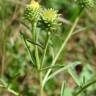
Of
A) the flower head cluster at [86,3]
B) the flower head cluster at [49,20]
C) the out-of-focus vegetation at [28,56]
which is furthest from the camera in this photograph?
the out-of-focus vegetation at [28,56]

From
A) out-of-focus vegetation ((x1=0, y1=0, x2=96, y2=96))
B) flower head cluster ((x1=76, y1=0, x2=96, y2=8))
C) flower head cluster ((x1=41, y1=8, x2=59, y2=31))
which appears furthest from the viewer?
out-of-focus vegetation ((x1=0, y1=0, x2=96, y2=96))

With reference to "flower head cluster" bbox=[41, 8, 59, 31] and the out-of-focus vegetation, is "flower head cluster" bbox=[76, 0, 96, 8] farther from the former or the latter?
the out-of-focus vegetation

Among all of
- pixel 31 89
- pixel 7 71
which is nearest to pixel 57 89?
pixel 31 89

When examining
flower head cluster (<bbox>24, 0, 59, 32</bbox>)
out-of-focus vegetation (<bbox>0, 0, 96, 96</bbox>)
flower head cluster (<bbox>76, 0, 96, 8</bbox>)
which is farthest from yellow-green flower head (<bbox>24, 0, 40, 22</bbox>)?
out-of-focus vegetation (<bbox>0, 0, 96, 96</bbox>)

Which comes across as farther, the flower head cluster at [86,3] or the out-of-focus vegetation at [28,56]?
the out-of-focus vegetation at [28,56]

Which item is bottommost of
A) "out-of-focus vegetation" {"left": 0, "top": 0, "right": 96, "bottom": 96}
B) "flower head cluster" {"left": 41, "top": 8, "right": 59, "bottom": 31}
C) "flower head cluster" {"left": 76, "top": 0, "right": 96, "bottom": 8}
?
"out-of-focus vegetation" {"left": 0, "top": 0, "right": 96, "bottom": 96}

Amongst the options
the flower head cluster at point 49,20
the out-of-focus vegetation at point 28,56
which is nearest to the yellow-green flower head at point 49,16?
the flower head cluster at point 49,20

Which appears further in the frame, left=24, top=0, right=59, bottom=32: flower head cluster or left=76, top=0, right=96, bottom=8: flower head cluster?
left=76, top=0, right=96, bottom=8: flower head cluster

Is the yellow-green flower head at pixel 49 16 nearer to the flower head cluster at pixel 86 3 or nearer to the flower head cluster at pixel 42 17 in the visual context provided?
the flower head cluster at pixel 42 17

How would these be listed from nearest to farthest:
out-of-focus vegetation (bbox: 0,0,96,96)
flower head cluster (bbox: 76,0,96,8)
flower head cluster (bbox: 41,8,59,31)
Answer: flower head cluster (bbox: 41,8,59,31)
flower head cluster (bbox: 76,0,96,8)
out-of-focus vegetation (bbox: 0,0,96,96)

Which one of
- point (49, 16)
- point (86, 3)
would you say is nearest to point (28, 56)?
point (86, 3)

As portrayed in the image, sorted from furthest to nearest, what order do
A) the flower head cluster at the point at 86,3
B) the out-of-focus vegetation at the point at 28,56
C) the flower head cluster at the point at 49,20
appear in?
1. the out-of-focus vegetation at the point at 28,56
2. the flower head cluster at the point at 86,3
3. the flower head cluster at the point at 49,20

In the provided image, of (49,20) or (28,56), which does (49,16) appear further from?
(28,56)
